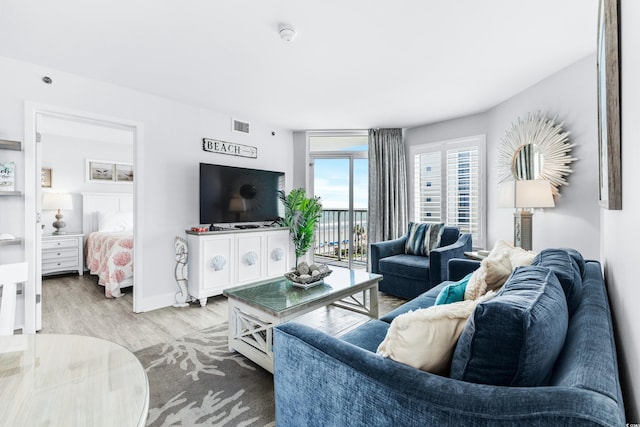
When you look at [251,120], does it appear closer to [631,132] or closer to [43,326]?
[43,326]

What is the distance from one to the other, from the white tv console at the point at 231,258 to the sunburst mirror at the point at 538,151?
2.97m

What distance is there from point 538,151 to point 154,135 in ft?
13.4

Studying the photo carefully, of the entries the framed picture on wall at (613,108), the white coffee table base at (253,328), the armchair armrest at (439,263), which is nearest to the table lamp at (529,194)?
the armchair armrest at (439,263)

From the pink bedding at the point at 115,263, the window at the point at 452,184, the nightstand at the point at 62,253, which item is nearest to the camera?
the pink bedding at the point at 115,263

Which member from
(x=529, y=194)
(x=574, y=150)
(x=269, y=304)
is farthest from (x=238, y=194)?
(x=574, y=150)

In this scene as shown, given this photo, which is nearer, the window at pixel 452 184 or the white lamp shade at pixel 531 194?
the white lamp shade at pixel 531 194

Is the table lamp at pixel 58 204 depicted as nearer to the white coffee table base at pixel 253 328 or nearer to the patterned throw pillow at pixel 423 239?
the white coffee table base at pixel 253 328

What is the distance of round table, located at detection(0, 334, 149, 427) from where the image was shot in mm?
689

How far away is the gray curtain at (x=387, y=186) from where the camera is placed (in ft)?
15.5

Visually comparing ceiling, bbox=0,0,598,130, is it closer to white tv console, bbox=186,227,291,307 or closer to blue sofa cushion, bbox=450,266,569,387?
white tv console, bbox=186,227,291,307

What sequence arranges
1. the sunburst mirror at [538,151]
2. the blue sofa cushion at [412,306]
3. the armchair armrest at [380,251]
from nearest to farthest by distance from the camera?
the blue sofa cushion at [412,306], the sunburst mirror at [538,151], the armchair armrest at [380,251]

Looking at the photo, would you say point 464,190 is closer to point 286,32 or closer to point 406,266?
point 406,266

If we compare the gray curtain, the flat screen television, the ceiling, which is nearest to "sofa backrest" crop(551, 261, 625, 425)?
the ceiling

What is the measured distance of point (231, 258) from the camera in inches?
147
